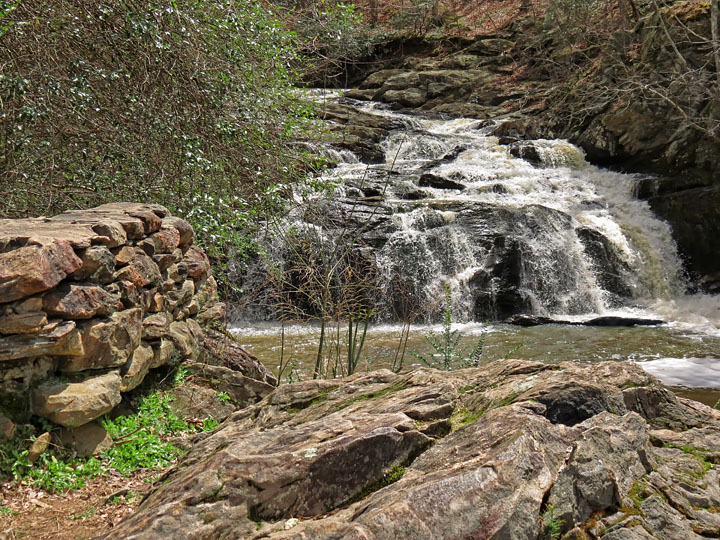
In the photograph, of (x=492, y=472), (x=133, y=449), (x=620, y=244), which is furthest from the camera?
(x=620, y=244)

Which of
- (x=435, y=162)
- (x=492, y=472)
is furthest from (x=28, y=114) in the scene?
(x=435, y=162)

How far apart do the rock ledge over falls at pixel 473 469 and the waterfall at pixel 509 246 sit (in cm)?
828

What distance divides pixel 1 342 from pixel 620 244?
515 inches

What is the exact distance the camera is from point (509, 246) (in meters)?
12.4

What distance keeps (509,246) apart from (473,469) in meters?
11.2

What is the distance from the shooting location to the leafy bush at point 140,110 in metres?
5.11

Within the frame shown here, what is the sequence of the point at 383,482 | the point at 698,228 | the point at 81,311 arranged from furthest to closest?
the point at 698,228, the point at 81,311, the point at 383,482

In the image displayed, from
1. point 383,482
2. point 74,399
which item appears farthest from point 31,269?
point 383,482

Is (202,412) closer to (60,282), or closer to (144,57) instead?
(60,282)

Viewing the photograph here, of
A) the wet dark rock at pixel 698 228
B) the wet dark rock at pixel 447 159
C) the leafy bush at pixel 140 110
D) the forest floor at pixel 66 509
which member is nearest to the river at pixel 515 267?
the wet dark rock at pixel 698 228

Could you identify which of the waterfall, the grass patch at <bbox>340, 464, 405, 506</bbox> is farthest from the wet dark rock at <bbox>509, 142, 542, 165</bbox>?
the grass patch at <bbox>340, 464, 405, 506</bbox>

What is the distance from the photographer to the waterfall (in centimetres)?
1188

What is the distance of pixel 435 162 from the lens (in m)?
17.3

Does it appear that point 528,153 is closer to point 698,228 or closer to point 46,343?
point 698,228
